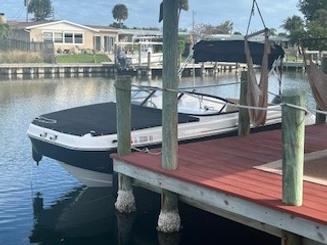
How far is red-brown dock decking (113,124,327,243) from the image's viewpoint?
239 inches

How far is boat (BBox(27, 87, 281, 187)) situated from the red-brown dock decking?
25.1 inches

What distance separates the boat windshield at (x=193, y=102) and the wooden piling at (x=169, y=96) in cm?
304

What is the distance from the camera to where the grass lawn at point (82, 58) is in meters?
52.9

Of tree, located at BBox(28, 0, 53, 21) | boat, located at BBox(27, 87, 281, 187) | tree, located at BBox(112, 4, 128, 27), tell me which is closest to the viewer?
boat, located at BBox(27, 87, 281, 187)

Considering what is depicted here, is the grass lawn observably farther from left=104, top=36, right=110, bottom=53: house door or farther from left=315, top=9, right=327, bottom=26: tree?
left=315, top=9, right=327, bottom=26: tree

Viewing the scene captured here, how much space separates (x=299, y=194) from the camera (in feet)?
19.5

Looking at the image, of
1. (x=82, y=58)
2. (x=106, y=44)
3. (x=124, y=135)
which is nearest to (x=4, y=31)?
(x=82, y=58)

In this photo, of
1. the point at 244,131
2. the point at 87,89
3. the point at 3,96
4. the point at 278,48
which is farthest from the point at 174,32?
the point at 87,89

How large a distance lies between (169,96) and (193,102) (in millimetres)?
4177

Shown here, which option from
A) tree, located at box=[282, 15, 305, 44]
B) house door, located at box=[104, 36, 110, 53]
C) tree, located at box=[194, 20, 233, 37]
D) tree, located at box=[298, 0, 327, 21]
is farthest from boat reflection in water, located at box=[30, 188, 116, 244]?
tree, located at box=[194, 20, 233, 37]

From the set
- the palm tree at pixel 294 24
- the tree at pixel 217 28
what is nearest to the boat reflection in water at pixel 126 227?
the palm tree at pixel 294 24

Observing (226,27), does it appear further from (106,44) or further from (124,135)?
(124,135)

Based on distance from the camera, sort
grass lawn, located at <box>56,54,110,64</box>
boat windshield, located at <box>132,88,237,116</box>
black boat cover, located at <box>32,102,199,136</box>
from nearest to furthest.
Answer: black boat cover, located at <box>32,102,199,136</box>, boat windshield, located at <box>132,88,237,116</box>, grass lawn, located at <box>56,54,110,64</box>

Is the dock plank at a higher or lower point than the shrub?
lower
